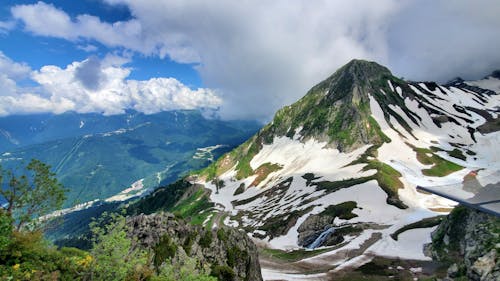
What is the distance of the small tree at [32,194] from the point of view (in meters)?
28.1

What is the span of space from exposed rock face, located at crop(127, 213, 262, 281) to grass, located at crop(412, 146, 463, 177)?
362 feet

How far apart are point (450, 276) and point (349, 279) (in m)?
23.0

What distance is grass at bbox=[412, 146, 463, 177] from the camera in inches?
5336

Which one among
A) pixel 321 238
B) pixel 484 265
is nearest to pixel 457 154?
pixel 321 238

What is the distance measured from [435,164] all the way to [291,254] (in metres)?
102

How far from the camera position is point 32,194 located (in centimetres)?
2931

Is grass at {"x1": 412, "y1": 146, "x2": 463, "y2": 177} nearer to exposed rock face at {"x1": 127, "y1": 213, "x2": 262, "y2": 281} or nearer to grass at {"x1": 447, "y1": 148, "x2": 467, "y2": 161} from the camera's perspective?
grass at {"x1": 447, "y1": 148, "x2": 467, "y2": 161}

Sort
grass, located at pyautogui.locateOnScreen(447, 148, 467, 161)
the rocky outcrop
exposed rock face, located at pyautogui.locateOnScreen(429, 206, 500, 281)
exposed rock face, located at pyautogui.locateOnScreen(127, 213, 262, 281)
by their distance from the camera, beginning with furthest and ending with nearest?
Result: grass, located at pyautogui.locateOnScreen(447, 148, 467, 161), the rocky outcrop, exposed rock face, located at pyautogui.locateOnScreen(127, 213, 262, 281), exposed rock face, located at pyautogui.locateOnScreen(429, 206, 500, 281)

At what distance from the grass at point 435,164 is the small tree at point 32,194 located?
13644 centimetres

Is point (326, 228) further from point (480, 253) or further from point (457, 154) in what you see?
point (457, 154)

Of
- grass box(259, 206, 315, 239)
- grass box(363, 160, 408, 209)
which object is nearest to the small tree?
grass box(259, 206, 315, 239)

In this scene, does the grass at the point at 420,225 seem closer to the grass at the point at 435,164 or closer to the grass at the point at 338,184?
the grass at the point at 338,184

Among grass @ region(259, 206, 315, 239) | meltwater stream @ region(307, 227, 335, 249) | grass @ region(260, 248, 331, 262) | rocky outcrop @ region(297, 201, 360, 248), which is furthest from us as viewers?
grass @ region(259, 206, 315, 239)

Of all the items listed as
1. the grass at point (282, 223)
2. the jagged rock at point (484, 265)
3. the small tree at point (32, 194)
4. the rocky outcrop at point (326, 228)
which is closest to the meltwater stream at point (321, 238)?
the rocky outcrop at point (326, 228)
